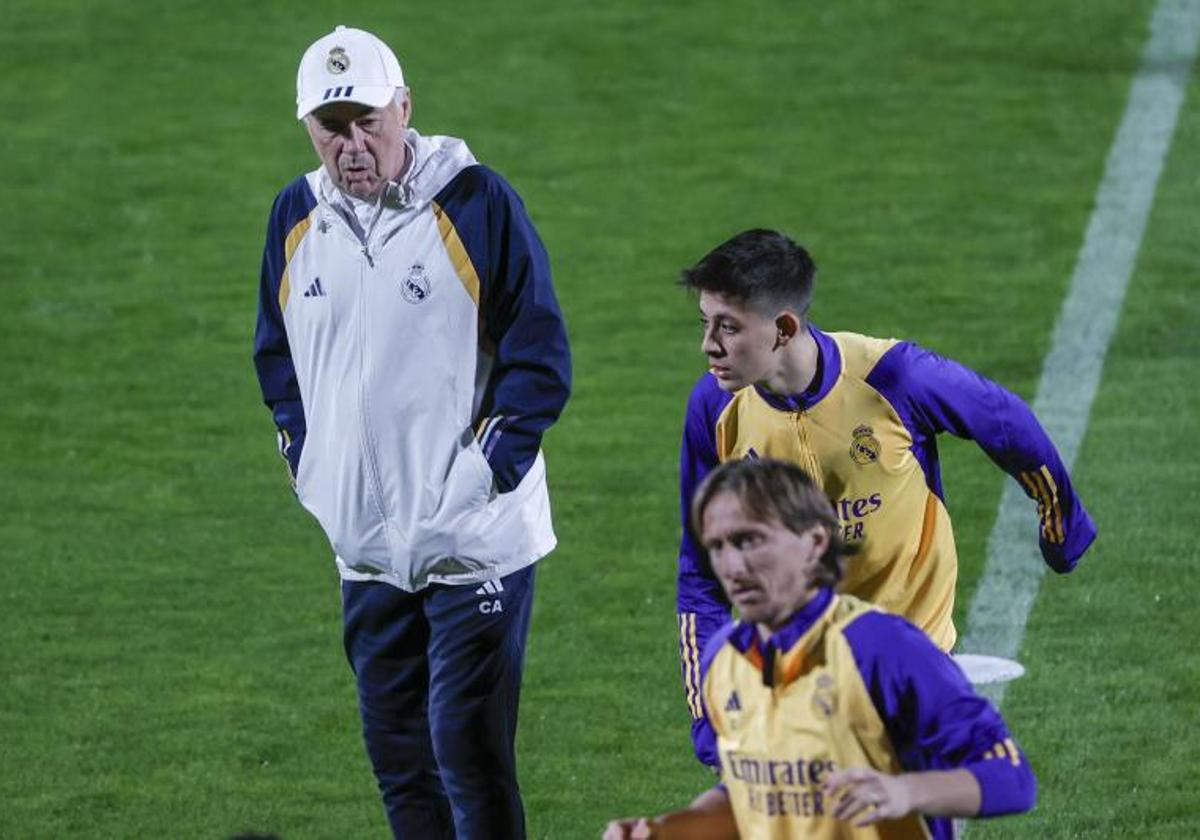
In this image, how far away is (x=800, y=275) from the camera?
4.89 metres

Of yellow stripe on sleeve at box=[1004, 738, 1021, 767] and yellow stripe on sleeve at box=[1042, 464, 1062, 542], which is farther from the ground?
yellow stripe on sleeve at box=[1042, 464, 1062, 542]

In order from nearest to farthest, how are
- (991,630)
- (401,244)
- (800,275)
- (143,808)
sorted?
(800,275) < (401,244) < (143,808) < (991,630)

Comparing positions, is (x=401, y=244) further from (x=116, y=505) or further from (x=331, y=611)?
(x=116, y=505)

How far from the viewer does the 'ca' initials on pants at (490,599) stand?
212 inches

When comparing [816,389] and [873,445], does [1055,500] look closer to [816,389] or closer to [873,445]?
[873,445]

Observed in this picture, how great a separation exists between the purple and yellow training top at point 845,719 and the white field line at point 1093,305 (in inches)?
143

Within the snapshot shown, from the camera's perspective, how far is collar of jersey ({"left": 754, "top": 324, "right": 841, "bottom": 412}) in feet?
16.4

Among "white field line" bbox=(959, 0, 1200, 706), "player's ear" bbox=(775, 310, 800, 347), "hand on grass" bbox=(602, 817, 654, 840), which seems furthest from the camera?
"white field line" bbox=(959, 0, 1200, 706)

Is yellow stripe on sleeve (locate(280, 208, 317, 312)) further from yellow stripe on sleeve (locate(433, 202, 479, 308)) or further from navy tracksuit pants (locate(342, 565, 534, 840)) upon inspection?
navy tracksuit pants (locate(342, 565, 534, 840))

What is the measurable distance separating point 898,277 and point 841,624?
24.9 ft

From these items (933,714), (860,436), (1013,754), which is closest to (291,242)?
(860,436)

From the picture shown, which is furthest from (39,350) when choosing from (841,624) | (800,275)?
(841,624)

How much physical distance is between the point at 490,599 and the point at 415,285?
0.69 meters

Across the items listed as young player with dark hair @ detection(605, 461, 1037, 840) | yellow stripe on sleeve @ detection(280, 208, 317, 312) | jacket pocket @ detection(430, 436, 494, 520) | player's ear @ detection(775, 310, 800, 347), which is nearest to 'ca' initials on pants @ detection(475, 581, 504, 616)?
jacket pocket @ detection(430, 436, 494, 520)
